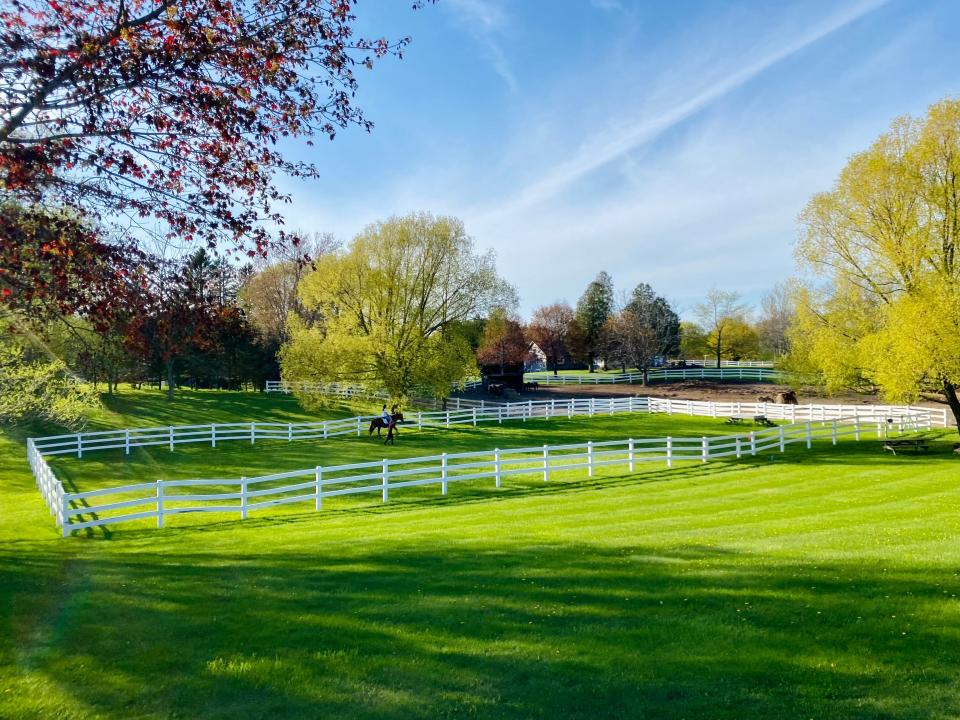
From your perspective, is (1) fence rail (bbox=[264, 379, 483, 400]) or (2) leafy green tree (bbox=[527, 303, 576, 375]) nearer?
(1) fence rail (bbox=[264, 379, 483, 400])

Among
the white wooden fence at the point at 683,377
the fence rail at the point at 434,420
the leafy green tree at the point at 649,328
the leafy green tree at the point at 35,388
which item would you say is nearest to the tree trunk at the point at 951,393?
the fence rail at the point at 434,420

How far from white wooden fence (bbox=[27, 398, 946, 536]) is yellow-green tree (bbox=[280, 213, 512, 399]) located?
3220 mm

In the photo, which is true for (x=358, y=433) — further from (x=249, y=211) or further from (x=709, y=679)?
(x=709, y=679)

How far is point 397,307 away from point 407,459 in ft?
74.3

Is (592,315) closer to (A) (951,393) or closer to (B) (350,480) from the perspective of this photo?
(A) (951,393)

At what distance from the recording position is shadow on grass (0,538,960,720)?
16.2ft

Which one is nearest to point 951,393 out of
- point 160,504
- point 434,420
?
point 434,420

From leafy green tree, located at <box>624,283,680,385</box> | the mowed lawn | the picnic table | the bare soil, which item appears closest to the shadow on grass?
the mowed lawn

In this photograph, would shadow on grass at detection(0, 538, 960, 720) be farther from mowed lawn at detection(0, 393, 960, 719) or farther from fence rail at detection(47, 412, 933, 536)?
fence rail at detection(47, 412, 933, 536)

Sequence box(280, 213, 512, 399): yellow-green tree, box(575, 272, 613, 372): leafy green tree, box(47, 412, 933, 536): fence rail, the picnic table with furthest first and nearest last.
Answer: box(575, 272, 613, 372): leafy green tree
box(280, 213, 512, 399): yellow-green tree
the picnic table
box(47, 412, 933, 536): fence rail

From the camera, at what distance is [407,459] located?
18.2 meters

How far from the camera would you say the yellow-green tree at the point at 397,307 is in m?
37.0

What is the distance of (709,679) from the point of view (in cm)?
520

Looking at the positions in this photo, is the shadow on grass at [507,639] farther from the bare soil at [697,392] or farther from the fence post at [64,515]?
the bare soil at [697,392]
